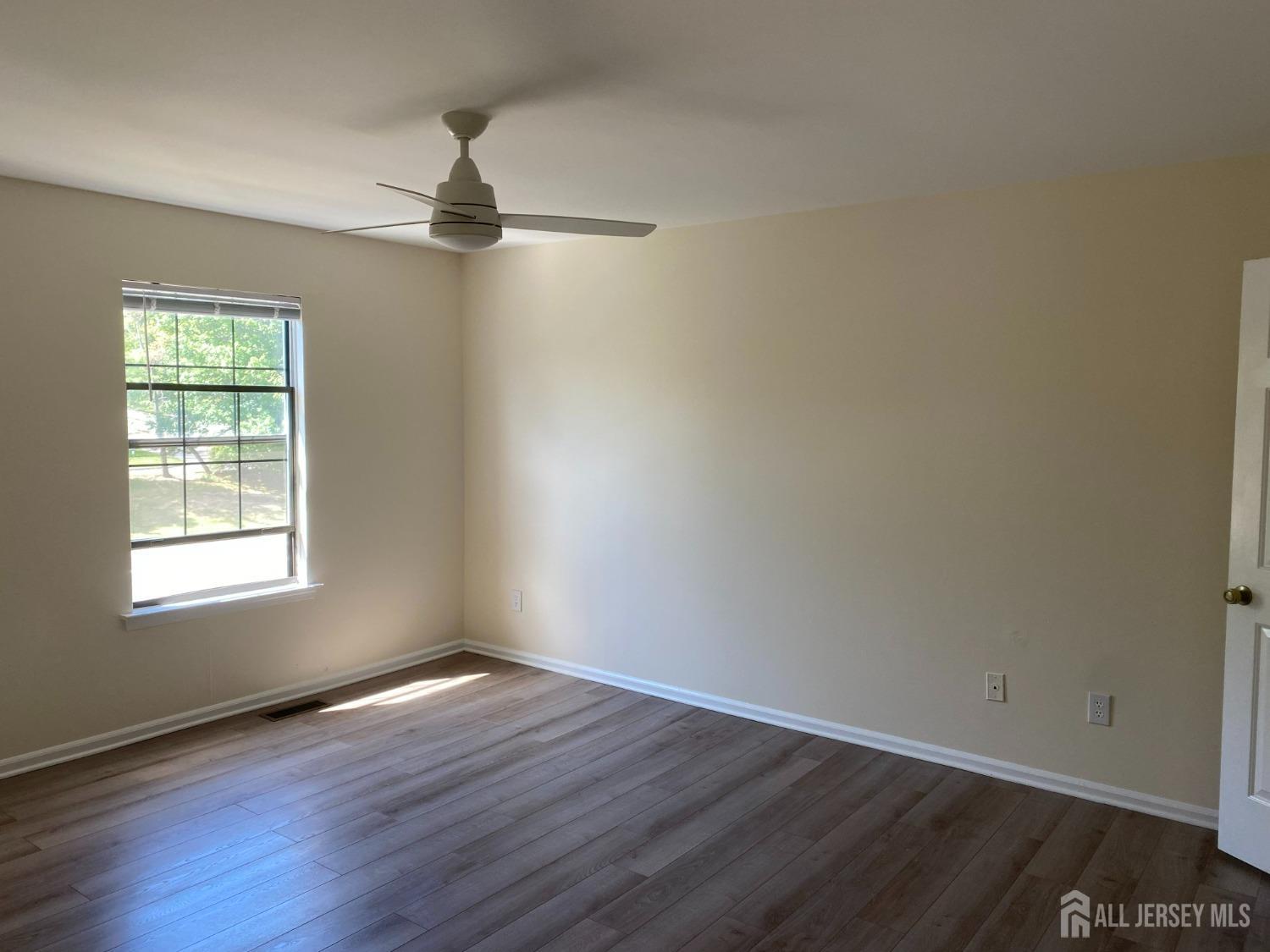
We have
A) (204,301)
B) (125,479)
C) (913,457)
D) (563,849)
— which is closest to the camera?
(563,849)

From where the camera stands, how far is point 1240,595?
2986mm

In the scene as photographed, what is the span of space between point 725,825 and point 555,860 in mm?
651

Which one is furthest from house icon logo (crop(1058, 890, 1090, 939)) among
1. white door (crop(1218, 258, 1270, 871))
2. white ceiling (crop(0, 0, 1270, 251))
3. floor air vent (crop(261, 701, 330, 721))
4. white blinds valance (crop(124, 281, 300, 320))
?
white blinds valance (crop(124, 281, 300, 320))

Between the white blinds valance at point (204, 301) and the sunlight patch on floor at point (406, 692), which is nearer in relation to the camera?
the white blinds valance at point (204, 301)

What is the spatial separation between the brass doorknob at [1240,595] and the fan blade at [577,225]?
2233mm

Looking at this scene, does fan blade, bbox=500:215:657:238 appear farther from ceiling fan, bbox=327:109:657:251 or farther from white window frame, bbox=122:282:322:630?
white window frame, bbox=122:282:322:630

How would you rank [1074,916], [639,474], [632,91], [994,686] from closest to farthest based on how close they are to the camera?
[632,91]
[1074,916]
[994,686]
[639,474]

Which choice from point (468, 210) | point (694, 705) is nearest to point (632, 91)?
point (468, 210)

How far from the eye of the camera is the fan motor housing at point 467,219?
2.76 m

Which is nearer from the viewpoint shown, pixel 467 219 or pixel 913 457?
pixel 467 219

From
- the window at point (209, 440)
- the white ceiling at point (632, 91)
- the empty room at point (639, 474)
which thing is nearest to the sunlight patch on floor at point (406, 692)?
the empty room at point (639, 474)

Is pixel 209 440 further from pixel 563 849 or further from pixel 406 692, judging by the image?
pixel 563 849

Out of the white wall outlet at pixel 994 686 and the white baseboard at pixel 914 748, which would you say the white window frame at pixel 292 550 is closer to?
the white baseboard at pixel 914 748

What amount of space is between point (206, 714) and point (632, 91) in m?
3.52
